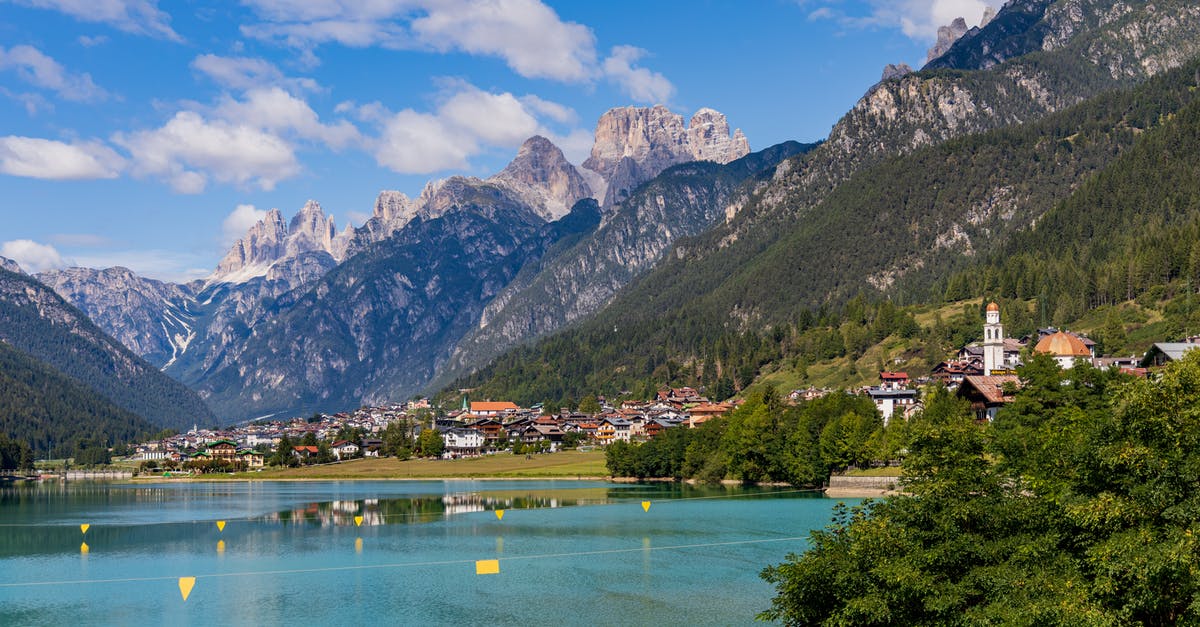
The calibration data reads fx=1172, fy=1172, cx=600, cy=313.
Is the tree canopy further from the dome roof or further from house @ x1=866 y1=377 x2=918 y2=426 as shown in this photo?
house @ x1=866 y1=377 x2=918 y2=426

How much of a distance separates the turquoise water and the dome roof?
65.0m

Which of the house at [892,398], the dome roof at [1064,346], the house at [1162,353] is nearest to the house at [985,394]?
the house at [1162,353]

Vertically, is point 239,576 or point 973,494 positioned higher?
point 973,494

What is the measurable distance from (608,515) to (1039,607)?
3447 inches

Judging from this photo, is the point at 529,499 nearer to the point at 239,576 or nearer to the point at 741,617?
the point at 239,576

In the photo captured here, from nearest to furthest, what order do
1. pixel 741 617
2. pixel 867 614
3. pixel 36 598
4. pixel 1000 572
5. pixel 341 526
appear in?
1. pixel 1000 572
2. pixel 867 614
3. pixel 741 617
4. pixel 36 598
5. pixel 341 526

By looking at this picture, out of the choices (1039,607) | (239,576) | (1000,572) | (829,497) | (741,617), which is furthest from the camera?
(829,497)

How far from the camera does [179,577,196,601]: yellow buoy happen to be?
78.8 meters

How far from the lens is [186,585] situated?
8000cm

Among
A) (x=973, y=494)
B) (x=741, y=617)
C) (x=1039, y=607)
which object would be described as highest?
(x=973, y=494)

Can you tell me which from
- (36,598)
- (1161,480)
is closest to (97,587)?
(36,598)

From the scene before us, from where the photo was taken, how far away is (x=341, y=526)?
123188 mm

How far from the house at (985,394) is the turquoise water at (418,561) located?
2448 centimetres

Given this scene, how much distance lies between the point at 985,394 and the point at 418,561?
7815 cm
